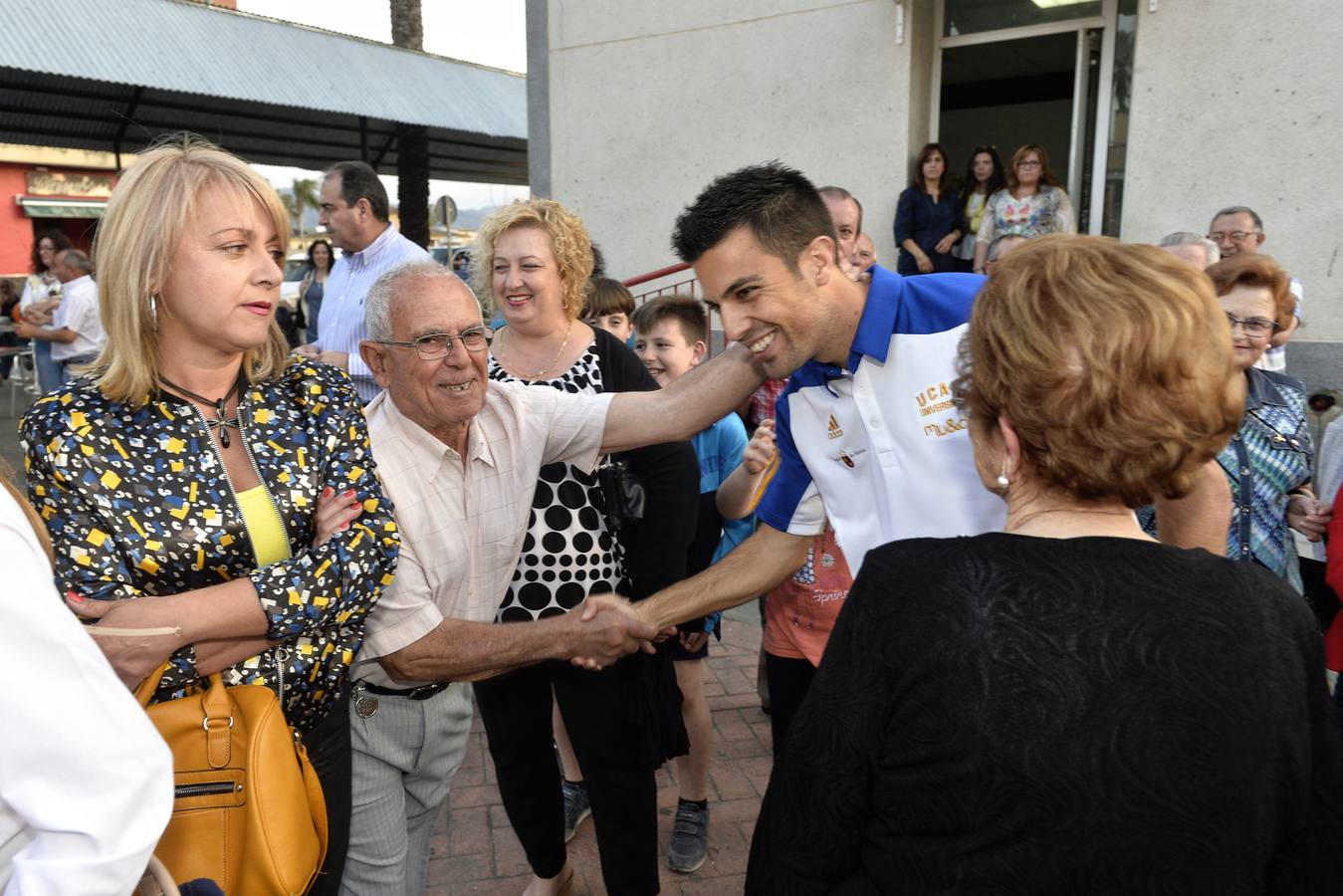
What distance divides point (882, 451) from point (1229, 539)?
150 centimetres

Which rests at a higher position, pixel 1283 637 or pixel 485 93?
pixel 485 93

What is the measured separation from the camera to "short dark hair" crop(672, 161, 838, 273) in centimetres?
222

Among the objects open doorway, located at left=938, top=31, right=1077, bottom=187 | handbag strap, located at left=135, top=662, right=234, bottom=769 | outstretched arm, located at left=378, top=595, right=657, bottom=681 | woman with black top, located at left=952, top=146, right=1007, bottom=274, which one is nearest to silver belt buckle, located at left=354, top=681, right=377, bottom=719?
outstretched arm, located at left=378, top=595, right=657, bottom=681

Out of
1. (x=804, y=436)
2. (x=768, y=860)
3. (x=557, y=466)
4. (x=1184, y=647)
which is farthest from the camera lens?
(x=557, y=466)

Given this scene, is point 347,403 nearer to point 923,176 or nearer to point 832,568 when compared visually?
point 832,568

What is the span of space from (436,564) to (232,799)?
821 millimetres

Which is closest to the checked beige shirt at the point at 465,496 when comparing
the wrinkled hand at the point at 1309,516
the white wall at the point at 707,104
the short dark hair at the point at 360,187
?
the wrinkled hand at the point at 1309,516

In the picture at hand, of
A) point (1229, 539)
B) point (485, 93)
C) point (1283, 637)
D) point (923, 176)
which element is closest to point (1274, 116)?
point (923, 176)

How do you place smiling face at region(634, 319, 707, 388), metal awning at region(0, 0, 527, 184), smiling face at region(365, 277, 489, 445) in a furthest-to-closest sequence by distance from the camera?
metal awning at region(0, 0, 527, 184)
smiling face at region(634, 319, 707, 388)
smiling face at region(365, 277, 489, 445)

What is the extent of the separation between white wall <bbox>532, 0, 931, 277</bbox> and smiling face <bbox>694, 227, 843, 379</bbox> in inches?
255

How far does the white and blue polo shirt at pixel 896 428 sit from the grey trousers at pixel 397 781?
3.73 ft

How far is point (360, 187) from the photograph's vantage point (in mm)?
5168

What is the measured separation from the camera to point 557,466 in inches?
113

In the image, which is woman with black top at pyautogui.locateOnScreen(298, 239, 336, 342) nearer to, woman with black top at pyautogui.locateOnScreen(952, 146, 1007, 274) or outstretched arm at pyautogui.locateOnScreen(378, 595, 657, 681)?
woman with black top at pyautogui.locateOnScreen(952, 146, 1007, 274)
